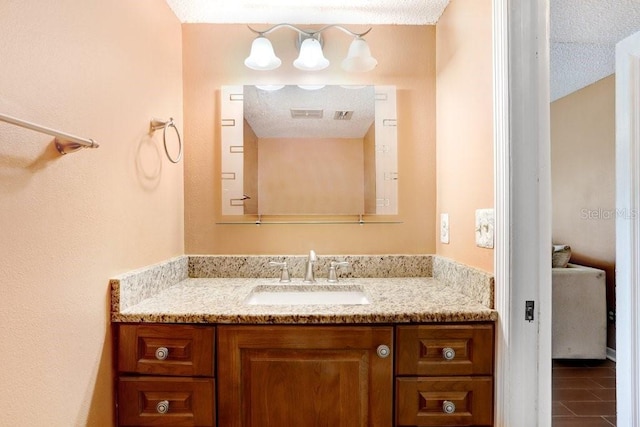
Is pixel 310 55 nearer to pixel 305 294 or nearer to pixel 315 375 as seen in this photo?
pixel 305 294

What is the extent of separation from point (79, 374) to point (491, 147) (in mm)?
1430

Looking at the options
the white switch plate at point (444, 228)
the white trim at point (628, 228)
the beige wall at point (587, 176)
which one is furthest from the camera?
the beige wall at point (587, 176)

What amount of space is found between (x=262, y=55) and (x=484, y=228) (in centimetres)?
123

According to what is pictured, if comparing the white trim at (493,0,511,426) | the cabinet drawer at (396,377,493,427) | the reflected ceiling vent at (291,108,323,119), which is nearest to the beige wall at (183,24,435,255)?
the reflected ceiling vent at (291,108,323,119)

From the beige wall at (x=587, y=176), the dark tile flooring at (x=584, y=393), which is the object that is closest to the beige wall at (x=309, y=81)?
the dark tile flooring at (x=584, y=393)

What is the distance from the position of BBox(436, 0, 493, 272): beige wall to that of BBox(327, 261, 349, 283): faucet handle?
0.48 metres

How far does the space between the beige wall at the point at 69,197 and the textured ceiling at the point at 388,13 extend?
0.33 m

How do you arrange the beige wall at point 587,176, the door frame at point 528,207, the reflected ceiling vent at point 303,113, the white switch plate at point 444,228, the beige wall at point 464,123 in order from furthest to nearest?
the beige wall at point 587,176 → the reflected ceiling vent at point 303,113 → the white switch plate at point 444,228 → the beige wall at point 464,123 → the door frame at point 528,207

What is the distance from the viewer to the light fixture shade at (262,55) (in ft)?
5.26

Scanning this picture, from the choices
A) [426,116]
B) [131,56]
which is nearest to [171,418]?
[131,56]

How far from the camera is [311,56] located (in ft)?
5.34

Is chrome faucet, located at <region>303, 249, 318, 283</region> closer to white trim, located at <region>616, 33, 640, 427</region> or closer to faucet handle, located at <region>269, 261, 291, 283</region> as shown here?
faucet handle, located at <region>269, 261, 291, 283</region>

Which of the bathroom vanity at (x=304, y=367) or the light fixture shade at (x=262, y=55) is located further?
the light fixture shade at (x=262, y=55)

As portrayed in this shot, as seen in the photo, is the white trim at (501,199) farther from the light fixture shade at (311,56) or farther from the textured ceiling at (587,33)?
the textured ceiling at (587,33)
